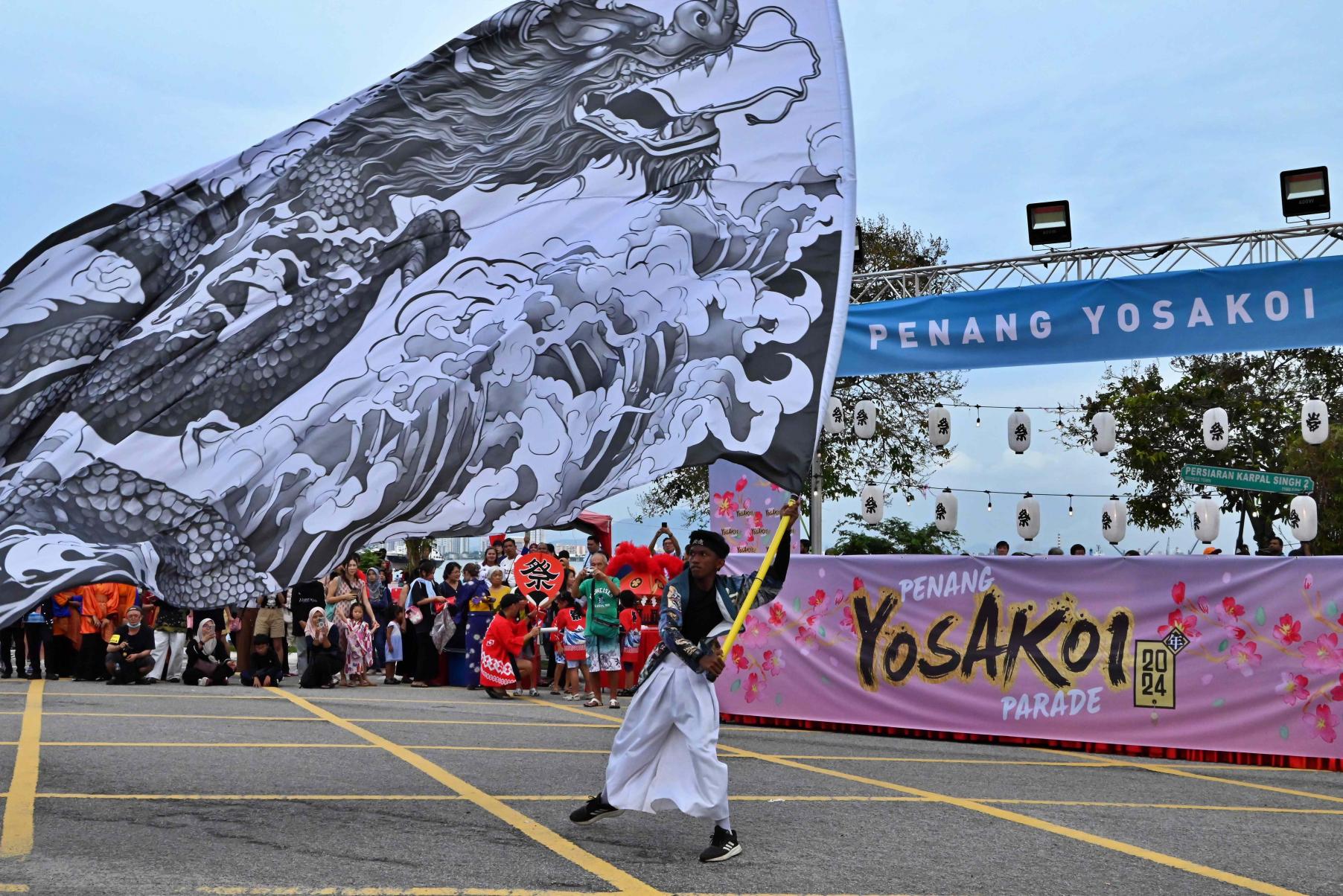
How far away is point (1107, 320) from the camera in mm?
15094

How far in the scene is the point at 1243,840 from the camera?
775 centimetres

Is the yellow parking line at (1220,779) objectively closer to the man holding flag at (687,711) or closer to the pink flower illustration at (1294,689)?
the pink flower illustration at (1294,689)

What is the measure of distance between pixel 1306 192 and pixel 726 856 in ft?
38.0

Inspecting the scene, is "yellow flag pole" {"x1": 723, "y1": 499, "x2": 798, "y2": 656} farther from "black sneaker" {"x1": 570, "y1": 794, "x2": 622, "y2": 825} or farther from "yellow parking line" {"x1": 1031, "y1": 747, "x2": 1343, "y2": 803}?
"yellow parking line" {"x1": 1031, "y1": 747, "x2": 1343, "y2": 803}

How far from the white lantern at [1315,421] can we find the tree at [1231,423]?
30.0 feet

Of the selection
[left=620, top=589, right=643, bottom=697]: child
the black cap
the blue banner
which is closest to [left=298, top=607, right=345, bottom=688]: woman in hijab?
[left=620, top=589, right=643, bottom=697]: child

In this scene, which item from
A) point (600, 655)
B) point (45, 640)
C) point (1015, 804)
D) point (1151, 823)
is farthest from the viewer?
point (45, 640)

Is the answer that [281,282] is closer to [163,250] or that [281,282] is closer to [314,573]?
[163,250]

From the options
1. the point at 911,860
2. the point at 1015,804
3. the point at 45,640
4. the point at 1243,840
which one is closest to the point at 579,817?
the point at 911,860

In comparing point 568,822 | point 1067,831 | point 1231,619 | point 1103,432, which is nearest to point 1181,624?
point 1231,619

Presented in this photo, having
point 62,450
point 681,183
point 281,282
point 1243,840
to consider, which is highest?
point 681,183

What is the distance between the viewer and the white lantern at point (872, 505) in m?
24.6

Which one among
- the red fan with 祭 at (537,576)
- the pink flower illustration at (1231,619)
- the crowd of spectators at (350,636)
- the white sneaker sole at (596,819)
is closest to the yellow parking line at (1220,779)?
the pink flower illustration at (1231,619)

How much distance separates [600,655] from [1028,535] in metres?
12.3
